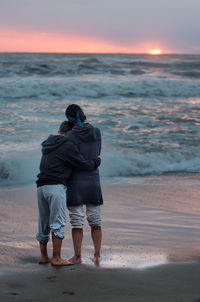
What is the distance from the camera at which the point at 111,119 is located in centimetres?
1452

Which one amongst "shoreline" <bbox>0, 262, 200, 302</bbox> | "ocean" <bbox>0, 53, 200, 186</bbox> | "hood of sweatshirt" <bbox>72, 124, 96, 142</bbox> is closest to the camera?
"shoreline" <bbox>0, 262, 200, 302</bbox>

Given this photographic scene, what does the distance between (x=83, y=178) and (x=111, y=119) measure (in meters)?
10.7

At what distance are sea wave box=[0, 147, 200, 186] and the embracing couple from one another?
455cm

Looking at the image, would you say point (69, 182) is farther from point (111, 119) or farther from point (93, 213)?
point (111, 119)

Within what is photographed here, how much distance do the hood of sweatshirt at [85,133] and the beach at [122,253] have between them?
1.11 m

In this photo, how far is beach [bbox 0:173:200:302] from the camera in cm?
312

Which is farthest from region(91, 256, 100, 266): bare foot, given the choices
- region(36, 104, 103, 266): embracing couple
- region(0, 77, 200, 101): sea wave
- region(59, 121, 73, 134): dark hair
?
region(0, 77, 200, 101): sea wave

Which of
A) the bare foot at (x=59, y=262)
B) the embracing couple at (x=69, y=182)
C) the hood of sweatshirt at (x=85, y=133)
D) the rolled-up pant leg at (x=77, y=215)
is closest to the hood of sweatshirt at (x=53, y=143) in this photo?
the embracing couple at (x=69, y=182)

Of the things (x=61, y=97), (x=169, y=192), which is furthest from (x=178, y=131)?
(x=61, y=97)

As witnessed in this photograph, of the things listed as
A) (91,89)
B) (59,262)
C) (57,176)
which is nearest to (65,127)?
(57,176)

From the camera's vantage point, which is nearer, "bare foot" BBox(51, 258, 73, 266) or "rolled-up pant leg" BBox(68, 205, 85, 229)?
"bare foot" BBox(51, 258, 73, 266)

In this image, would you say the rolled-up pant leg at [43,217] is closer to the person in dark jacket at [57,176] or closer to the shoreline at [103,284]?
the person in dark jacket at [57,176]

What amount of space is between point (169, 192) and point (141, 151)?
3.32 metres

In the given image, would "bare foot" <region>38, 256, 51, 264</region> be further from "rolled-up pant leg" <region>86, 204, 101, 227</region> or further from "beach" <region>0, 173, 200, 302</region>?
"rolled-up pant leg" <region>86, 204, 101, 227</region>
